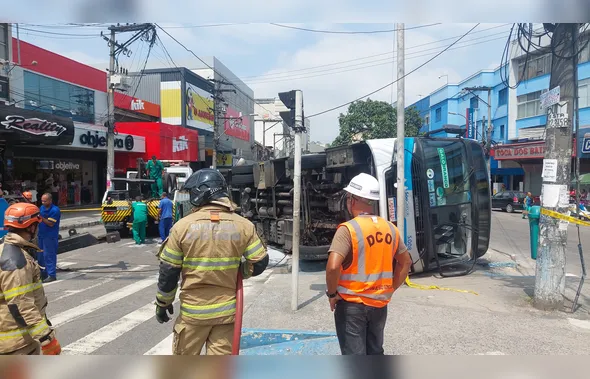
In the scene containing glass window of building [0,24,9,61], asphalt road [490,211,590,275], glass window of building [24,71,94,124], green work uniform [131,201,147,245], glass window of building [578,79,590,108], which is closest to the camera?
asphalt road [490,211,590,275]

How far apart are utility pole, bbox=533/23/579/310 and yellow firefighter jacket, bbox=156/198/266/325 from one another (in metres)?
4.67

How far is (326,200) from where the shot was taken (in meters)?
9.08

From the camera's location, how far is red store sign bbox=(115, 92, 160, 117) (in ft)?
98.2

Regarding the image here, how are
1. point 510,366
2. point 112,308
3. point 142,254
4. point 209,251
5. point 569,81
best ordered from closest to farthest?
1. point 510,366
2. point 209,251
3. point 569,81
4. point 112,308
5. point 142,254

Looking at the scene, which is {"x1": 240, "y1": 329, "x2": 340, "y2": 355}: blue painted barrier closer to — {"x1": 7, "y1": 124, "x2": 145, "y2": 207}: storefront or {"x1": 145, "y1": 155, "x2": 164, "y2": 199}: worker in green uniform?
{"x1": 145, "y1": 155, "x2": 164, "y2": 199}: worker in green uniform

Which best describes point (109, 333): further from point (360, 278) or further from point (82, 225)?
point (82, 225)

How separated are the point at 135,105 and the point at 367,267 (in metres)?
31.6

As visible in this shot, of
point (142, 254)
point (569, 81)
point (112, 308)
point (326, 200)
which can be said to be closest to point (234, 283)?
point (112, 308)

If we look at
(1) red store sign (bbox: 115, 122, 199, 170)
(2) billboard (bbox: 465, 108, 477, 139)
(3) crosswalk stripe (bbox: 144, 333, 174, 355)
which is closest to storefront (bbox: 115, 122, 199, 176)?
(1) red store sign (bbox: 115, 122, 199, 170)

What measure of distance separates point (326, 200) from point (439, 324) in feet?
14.0

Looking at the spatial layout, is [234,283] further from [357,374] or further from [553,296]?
[553,296]

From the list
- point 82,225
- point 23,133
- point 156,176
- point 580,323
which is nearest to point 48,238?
point 580,323

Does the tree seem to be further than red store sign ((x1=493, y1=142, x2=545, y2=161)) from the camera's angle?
Yes

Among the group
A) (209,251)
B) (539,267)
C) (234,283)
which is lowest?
(539,267)
